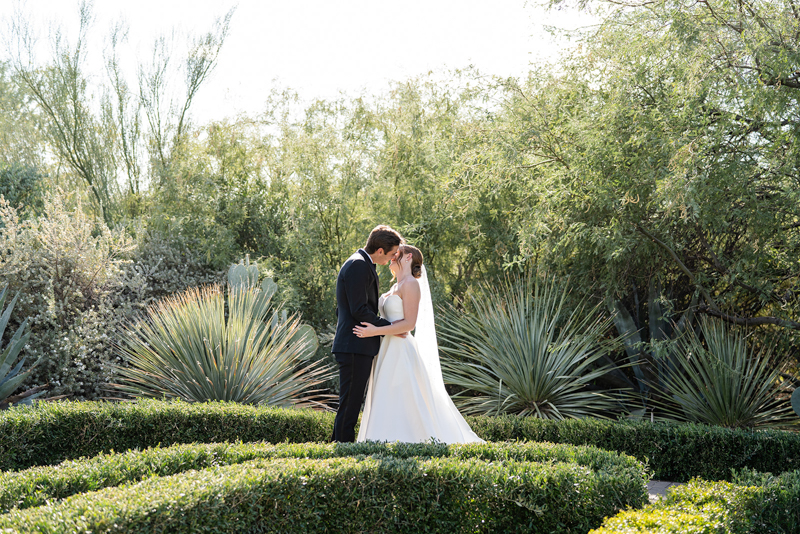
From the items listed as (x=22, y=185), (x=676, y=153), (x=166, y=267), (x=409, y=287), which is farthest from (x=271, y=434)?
(x=22, y=185)

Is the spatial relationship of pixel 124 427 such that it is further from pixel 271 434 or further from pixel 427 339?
pixel 427 339

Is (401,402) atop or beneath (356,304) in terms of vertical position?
beneath

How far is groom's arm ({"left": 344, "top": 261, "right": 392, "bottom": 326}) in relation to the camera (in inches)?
178

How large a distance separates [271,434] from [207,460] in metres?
1.43

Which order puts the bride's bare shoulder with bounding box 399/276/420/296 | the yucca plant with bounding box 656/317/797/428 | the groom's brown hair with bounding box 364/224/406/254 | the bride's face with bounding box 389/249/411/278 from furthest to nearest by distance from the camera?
the yucca plant with bounding box 656/317/797/428
the bride's face with bounding box 389/249/411/278
the bride's bare shoulder with bounding box 399/276/420/296
the groom's brown hair with bounding box 364/224/406/254

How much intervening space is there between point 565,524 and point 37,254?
22.9 feet

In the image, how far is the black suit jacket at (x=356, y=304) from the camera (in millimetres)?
4527

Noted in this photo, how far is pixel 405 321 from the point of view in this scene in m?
4.72

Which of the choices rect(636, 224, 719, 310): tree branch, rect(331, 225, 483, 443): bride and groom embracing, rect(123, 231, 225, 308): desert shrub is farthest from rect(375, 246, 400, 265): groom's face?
rect(123, 231, 225, 308): desert shrub

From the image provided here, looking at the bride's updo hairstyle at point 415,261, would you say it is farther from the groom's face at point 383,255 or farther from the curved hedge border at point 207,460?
the curved hedge border at point 207,460

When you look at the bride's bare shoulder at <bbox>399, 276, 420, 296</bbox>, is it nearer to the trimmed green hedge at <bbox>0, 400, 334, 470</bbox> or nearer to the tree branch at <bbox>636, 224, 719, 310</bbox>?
the trimmed green hedge at <bbox>0, 400, 334, 470</bbox>

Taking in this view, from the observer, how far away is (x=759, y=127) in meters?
5.79

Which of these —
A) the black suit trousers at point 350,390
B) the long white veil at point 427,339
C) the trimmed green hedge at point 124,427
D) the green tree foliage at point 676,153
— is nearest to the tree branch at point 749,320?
the green tree foliage at point 676,153

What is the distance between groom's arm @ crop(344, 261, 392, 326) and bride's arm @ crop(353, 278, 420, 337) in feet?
0.26
